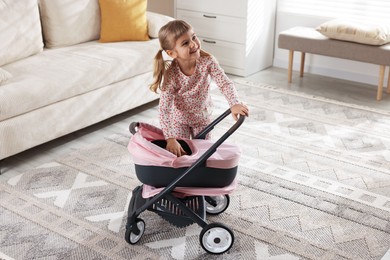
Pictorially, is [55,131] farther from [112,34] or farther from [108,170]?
[112,34]

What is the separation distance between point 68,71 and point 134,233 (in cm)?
129

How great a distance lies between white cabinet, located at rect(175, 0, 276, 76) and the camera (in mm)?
4344

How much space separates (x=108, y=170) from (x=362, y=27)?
214 centimetres

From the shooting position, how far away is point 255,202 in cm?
255

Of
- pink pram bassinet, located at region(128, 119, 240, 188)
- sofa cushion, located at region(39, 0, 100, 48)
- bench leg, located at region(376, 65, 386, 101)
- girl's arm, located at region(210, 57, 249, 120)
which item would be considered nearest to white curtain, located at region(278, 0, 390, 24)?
bench leg, located at region(376, 65, 386, 101)

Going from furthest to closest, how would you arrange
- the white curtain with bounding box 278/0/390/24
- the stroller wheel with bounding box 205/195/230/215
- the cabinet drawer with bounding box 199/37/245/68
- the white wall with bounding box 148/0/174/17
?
1. the white wall with bounding box 148/0/174/17
2. the cabinet drawer with bounding box 199/37/245/68
3. the white curtain with bounding box 278/0/390/24
4. the stroller wheel with bounding box 205/195/230/215

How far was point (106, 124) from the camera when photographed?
3480 millimetres

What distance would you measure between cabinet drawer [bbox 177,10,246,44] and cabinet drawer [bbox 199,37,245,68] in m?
0.04

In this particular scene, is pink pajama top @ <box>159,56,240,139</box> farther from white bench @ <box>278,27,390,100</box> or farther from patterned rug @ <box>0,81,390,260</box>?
white bench @ <box>278,27,390,100</box>

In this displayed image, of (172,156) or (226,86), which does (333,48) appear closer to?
(226,86)

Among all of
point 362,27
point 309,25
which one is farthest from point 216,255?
point 309,25

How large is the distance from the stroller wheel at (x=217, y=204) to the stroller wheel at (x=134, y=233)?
330 mm

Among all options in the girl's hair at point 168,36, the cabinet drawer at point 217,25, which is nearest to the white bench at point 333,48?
the cabinet drawer at point 217,25

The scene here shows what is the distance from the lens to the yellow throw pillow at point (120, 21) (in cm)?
374
